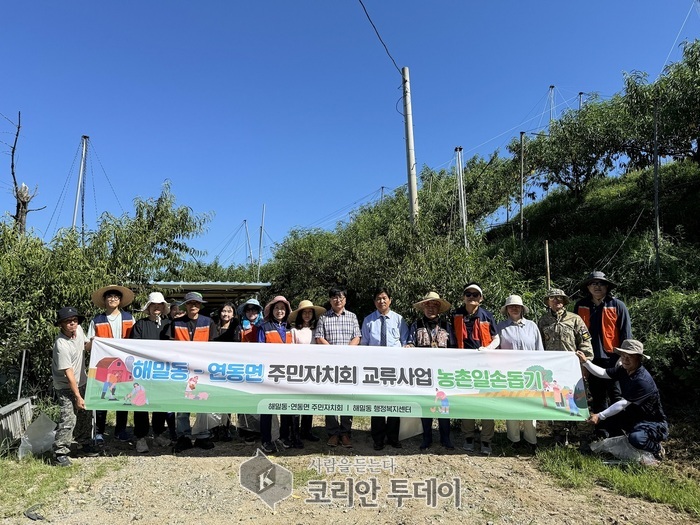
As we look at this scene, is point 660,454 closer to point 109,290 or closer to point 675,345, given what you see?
point 675,345

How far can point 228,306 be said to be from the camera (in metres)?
5.70

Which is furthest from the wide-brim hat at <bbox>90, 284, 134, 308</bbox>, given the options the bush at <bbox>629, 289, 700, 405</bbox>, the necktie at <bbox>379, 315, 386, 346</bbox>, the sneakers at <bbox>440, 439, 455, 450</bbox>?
the bush at <bbox>629, 289, 700, 405</bbox>

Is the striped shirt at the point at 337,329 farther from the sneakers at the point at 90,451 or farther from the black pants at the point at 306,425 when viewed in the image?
the sneakers at the point at 90,451

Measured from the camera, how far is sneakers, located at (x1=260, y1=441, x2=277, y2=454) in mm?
5066

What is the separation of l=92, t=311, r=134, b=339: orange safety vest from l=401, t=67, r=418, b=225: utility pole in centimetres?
590

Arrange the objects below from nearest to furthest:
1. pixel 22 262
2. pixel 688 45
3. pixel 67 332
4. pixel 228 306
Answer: pixel 67 332
pixel 228 306
pixel 22 262
pixel 688 45

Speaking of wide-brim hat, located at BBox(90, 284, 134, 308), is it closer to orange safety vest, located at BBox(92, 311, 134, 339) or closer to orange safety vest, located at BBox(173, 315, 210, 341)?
orange safety vest, located at BBox(92, 311, 134, 339)

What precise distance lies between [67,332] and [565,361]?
17.1ft

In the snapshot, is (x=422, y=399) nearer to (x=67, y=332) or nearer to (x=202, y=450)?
(x=202, y=450)

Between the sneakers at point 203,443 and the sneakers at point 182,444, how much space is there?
9cm

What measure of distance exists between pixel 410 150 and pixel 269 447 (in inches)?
267

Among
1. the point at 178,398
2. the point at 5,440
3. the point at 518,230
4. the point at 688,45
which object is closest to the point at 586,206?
the point at 518,230

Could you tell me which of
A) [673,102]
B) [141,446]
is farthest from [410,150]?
[141,446]

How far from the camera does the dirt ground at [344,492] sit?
3662mm
